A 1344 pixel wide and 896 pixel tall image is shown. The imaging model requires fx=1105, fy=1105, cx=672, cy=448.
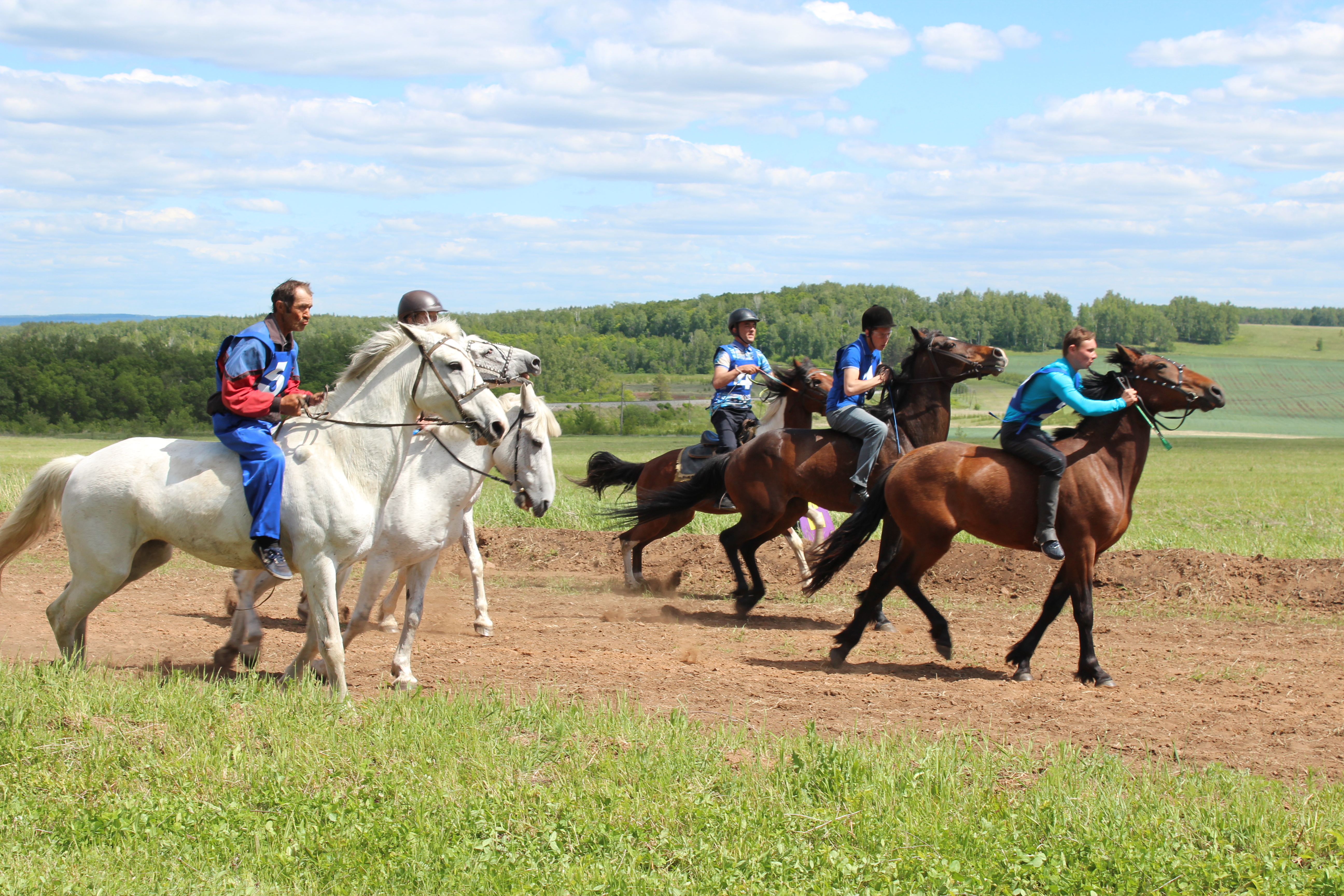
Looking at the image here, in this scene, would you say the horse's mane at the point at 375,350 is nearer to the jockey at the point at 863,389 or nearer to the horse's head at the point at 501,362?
the horse's head at the point at 501,362

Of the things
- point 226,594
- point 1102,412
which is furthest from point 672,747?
point 226,594

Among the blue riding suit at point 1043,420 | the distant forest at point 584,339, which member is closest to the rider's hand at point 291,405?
the blue riding suit at point 1043,420

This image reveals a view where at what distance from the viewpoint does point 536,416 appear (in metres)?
9.01

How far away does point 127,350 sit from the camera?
192ft

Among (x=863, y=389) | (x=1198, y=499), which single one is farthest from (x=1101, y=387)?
(x=1198, y=499)

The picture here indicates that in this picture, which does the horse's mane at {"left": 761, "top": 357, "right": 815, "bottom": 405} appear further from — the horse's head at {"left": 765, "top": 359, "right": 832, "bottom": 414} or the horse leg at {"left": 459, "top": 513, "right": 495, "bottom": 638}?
the horse leg at {"left": 459, "top": 513, "right": 495, "bottom": 638}

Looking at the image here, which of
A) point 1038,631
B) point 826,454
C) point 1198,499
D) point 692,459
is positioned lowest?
point 1198,499

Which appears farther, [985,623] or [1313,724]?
[985,623]

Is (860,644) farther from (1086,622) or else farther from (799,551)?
(799,551)

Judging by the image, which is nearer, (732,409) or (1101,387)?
(1101,387)

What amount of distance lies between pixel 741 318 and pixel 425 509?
5.64 meters

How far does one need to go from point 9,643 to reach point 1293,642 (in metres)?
10.4

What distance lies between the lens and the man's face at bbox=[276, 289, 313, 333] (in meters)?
6.55

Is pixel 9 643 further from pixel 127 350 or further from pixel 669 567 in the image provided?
pixel 127 350
